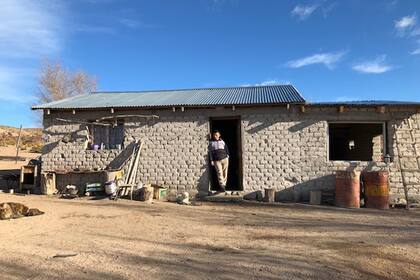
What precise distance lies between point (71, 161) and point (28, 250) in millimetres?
8250

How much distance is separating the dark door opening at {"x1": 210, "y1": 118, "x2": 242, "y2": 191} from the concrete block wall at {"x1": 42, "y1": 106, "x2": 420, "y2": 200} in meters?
0.42

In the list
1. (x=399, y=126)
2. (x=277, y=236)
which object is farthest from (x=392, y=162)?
(x=277, y=236)

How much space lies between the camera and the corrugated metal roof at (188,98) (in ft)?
45.5

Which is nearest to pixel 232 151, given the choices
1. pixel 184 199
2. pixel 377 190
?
pixel 184 199

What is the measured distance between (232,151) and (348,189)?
17.2 ft

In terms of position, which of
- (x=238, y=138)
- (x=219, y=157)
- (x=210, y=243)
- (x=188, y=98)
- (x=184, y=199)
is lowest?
(x=210, y=243)

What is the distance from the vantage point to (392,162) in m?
13.0

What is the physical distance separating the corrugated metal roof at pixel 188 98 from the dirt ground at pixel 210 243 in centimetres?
393

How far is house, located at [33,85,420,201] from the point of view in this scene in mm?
13109

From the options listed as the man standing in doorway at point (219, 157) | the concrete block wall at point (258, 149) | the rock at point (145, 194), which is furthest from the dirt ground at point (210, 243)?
the man standing in doorway at point (219, 157)

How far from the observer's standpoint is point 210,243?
286 inches

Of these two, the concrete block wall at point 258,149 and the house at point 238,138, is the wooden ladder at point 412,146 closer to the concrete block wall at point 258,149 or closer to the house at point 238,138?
the house at point 238,138

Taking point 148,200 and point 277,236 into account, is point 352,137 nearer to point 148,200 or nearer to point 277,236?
point 148,200

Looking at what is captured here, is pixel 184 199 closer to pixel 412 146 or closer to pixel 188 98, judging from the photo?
Answer: pixel 188 98
